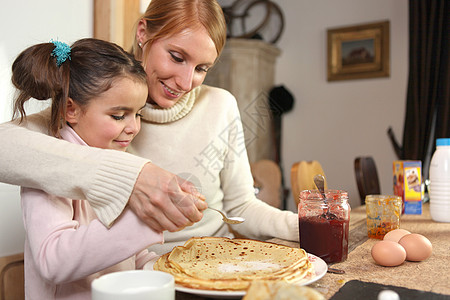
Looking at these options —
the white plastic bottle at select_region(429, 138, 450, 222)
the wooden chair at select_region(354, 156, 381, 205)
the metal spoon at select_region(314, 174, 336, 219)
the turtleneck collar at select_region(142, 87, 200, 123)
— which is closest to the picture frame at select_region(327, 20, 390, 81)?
the wooden chair at select_region(354, 156, 381, 205)

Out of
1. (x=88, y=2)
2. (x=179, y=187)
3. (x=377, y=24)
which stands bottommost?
(x=179, y=187)

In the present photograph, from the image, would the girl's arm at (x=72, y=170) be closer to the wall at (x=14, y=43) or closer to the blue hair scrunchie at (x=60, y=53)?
the blue hair scrunchie at (x=60, y=53)

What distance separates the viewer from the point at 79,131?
919 millimetres

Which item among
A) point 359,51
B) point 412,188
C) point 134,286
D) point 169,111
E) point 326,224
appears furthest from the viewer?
point 359,51

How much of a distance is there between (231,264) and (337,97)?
143 inches

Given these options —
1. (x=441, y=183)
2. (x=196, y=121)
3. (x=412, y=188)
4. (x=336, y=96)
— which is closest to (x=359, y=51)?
(x=336, y=96)

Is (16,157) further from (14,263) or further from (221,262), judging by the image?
(14,263)

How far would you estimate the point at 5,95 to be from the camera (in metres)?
1.33

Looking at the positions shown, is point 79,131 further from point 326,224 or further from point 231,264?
point 326,224

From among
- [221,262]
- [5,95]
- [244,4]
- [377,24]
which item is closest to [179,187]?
[221,262]

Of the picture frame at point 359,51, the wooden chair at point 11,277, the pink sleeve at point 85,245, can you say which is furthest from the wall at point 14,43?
the picture frame at point 359,51

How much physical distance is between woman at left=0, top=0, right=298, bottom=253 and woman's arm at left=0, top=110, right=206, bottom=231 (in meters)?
0.47

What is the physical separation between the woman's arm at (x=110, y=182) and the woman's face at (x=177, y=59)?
20.6 inches

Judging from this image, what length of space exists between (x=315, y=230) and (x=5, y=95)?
108 centimetres
